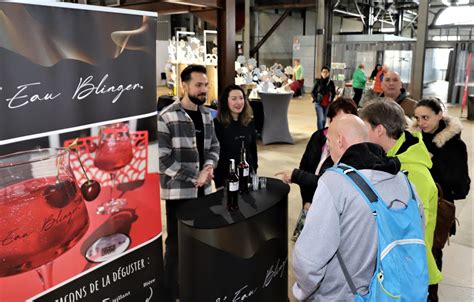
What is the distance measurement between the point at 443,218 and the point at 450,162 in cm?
36

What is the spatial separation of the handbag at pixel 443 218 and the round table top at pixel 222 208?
2.82 ft

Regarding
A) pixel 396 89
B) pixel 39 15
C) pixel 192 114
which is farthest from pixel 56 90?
pixel 396 89

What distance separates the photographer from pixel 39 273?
64.9 inches

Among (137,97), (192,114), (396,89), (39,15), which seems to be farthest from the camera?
(396,89)

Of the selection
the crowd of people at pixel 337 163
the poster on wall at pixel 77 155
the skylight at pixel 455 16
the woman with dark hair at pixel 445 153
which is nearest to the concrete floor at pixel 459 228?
the crowd of people at pixel 337 163

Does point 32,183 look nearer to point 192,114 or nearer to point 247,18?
point 192,114

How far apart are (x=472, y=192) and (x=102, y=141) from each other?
4.76 metres

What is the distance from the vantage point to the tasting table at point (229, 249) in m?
1.96

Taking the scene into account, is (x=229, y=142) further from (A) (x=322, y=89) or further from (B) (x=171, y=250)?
(A) (x=322, y=89)

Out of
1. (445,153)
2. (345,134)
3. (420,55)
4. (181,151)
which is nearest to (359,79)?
(420,55)

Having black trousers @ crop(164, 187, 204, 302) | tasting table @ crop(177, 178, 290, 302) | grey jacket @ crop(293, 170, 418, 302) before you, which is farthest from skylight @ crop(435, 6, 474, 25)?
grey jacket @ crop(293, 170, 418, 302)

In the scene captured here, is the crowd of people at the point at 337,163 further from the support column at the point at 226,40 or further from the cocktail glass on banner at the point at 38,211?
the support column at the point at 226,40

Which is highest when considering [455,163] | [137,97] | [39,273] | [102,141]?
[137,97]

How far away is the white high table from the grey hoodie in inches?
233
